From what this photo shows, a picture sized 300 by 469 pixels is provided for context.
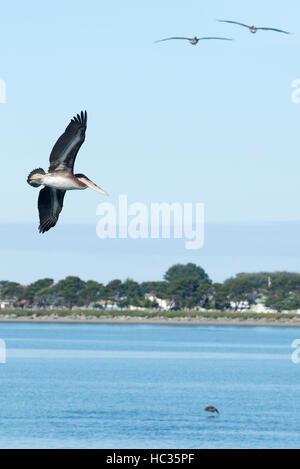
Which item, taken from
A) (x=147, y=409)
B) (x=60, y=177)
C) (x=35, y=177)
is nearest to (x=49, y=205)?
(x=35, y=177)

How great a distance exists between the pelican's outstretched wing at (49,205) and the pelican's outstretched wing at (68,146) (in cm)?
83

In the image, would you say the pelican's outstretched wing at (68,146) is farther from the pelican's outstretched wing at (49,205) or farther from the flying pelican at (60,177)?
the pelican's outstretched wing at (49,205)

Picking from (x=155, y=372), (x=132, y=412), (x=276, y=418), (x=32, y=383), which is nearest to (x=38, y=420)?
(x=132, y=412)

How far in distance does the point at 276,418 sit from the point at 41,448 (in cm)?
3435

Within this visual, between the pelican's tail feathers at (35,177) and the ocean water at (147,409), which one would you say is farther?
the ocean water at (147,409)

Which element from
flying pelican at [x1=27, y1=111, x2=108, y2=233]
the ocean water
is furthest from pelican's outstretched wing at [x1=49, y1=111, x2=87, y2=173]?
the ocean water

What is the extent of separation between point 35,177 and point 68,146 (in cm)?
102

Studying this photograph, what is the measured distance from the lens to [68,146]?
21812 mm

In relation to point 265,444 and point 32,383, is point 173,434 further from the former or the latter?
point 32,383

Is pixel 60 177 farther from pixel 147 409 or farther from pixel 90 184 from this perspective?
pixel 147 409

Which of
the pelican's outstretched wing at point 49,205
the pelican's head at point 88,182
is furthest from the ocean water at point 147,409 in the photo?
Answer: the pelican's head at point 88,182

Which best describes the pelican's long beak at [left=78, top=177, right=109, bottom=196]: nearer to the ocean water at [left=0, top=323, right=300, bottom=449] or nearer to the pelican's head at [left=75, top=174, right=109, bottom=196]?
the pelican's head at [left=75, top=174, right=109, bottom=196]

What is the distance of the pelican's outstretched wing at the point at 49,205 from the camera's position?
2197 cm

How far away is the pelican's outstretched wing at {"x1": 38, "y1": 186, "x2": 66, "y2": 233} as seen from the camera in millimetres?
21969
